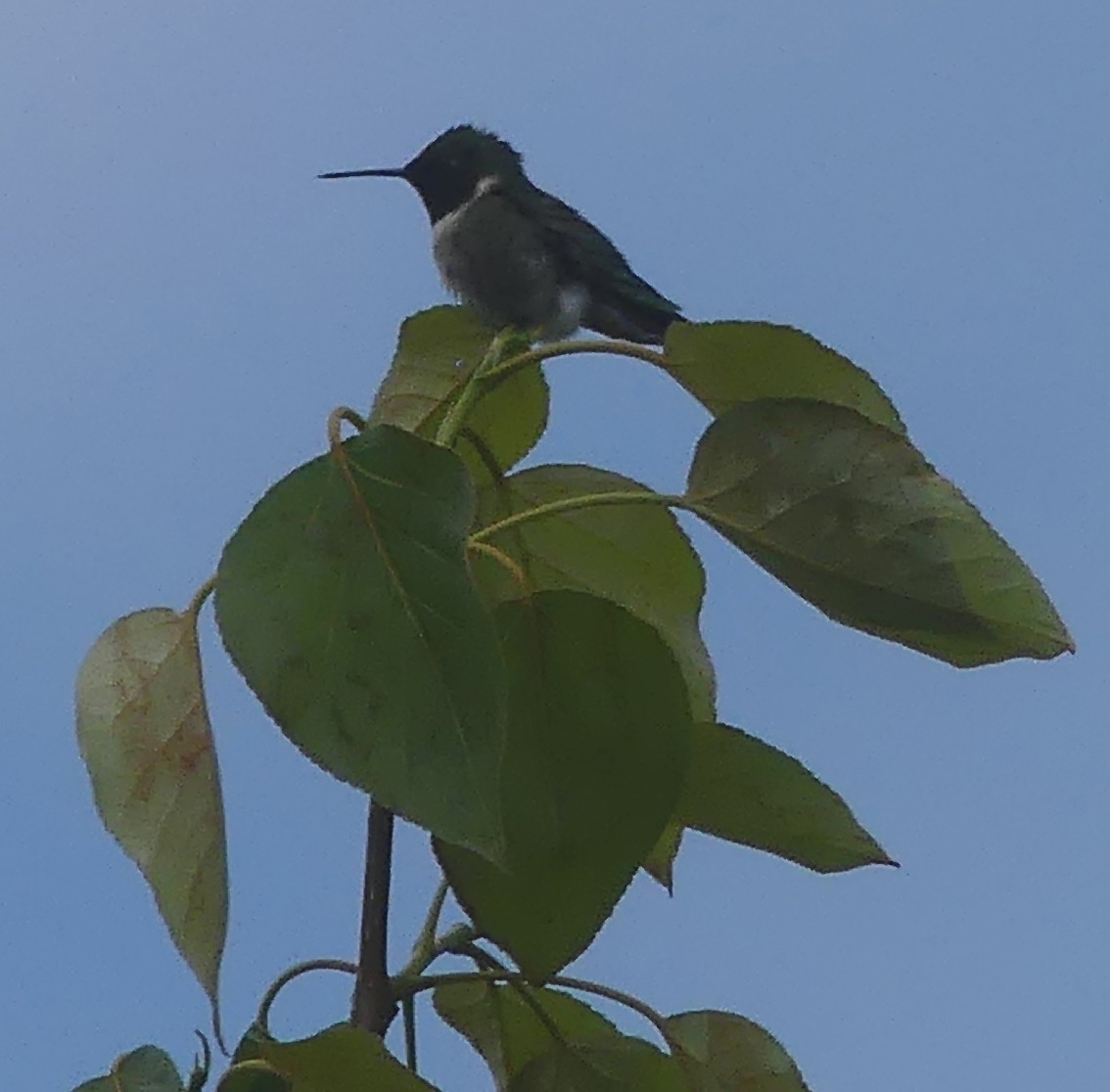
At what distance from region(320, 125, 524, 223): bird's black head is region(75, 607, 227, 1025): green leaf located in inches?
106

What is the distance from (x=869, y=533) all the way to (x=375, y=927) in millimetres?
349

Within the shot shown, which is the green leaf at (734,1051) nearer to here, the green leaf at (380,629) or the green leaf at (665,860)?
the green leaf at (665,860)

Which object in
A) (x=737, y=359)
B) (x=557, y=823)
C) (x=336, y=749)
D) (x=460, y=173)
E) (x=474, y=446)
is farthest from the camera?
(x=460, y=173)

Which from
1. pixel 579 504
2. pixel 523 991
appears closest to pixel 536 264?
pixel 579 504

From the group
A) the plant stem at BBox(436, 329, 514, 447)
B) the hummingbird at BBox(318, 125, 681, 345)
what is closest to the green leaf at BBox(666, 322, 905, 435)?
the plant stem at BBox(436, 329, 514, 447)

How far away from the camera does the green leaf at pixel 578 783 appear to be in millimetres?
964

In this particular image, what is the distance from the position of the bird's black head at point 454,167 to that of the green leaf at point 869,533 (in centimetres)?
271

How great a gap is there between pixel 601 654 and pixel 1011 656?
23 cm

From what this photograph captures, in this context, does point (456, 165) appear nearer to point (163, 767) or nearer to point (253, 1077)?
point (163, 767)

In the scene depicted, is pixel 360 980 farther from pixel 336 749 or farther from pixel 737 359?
pixel 737 359

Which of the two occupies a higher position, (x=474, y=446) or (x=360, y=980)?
(x=474, y=446)

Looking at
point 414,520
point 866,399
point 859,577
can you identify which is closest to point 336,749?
point 414,520

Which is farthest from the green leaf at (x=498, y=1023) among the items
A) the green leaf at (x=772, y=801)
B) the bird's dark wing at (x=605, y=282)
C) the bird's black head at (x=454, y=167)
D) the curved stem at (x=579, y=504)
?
the bird's black head at (x=454, y=167)

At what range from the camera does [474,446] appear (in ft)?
4.15
